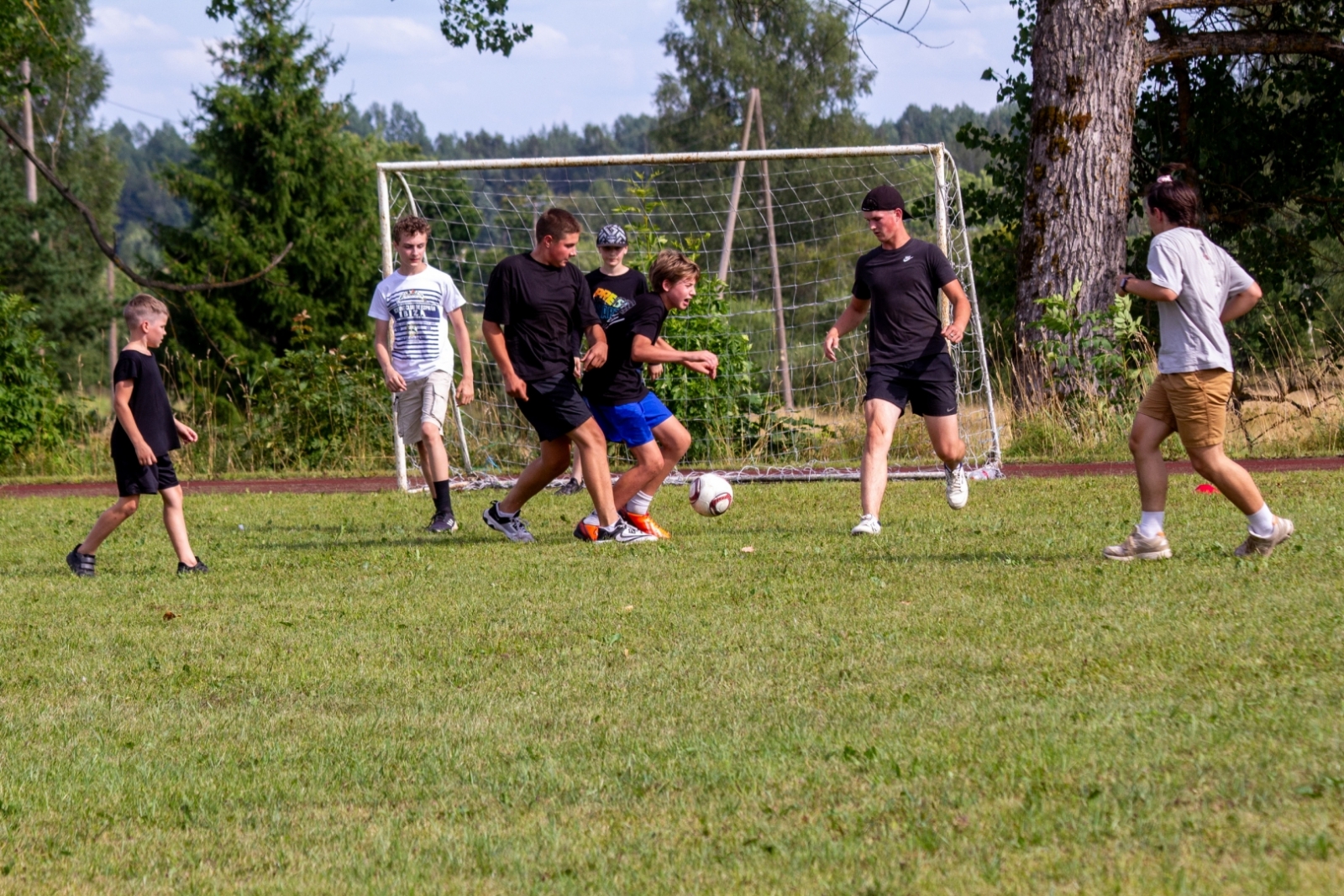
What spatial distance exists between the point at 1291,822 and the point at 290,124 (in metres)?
30.8

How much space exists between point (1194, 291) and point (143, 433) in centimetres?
544

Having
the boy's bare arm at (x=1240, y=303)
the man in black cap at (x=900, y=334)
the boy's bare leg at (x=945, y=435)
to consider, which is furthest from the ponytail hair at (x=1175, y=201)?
the boy's bare leg at (x=945, y=435)

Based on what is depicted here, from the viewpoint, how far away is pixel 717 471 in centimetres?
1373

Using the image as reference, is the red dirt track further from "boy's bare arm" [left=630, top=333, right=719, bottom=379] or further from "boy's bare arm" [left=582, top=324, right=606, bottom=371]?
"boy's bare arm" [left=582, top=324, right=606, bottom=371]

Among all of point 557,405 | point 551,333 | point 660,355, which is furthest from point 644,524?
point 551,333

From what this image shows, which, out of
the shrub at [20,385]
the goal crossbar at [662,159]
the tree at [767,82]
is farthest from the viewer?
the tree at [767,82]

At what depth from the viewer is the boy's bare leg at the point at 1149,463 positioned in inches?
272

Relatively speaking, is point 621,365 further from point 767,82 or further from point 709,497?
point 767,82

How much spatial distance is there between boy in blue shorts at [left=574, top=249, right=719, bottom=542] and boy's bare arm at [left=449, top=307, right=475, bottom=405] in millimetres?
728

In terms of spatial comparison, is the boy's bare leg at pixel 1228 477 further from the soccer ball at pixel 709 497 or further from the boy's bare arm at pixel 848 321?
the soccer ball at pixel 709 497

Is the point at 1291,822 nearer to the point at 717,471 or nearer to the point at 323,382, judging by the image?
the point at 717,471

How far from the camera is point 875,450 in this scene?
8.72 metres

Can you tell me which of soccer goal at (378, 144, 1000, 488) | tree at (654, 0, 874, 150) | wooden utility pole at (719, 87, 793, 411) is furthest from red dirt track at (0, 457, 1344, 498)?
tree at (654, 0, 874, 150)

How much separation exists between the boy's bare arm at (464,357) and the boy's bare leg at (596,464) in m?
0.79
